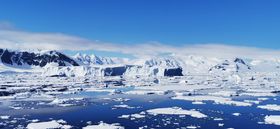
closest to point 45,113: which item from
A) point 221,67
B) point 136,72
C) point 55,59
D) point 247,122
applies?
point 247,122

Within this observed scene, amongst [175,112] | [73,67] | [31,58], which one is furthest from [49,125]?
[31,58]

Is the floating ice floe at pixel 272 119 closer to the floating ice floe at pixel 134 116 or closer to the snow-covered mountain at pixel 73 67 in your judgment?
the floating ice floe at pixel 134 116

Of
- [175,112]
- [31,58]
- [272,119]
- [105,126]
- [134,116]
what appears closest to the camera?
[105,126]

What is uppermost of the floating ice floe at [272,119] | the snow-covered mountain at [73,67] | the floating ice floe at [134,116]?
the snow-covered mountain at [73,67]

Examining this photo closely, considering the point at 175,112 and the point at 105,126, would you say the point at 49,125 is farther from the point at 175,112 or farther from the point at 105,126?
the point at 175,112

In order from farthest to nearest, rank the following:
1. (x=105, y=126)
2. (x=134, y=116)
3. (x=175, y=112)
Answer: (x=175, y=112)
(x=134, y=116)
(x=105, y=126)

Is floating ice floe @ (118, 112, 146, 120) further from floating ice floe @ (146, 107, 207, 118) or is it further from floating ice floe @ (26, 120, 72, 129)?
floating ice floe @ (26, 120, 72, 129)

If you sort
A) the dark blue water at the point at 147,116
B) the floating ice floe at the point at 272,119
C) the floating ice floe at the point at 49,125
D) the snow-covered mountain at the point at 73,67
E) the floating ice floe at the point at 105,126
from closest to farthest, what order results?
1. the floating ice floe at the point at 49,125
2. the floating ice floe at the point at 105,126
3. the dark blue water at the point at 147,116
4. the floating ice floe at the point at 272,119
5. the snow-covered mountain at the point at 73,67

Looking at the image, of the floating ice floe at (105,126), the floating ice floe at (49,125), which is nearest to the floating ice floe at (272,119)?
the floating ice floe at (105,126)

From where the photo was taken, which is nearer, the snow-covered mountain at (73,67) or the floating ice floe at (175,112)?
the floating ice floe at (175,112)

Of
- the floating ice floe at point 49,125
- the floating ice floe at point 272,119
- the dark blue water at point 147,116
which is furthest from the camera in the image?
the floating ice floe at point 272,119

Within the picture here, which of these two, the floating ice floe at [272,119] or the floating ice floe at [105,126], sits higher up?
the floating ice floe at [272,119]
